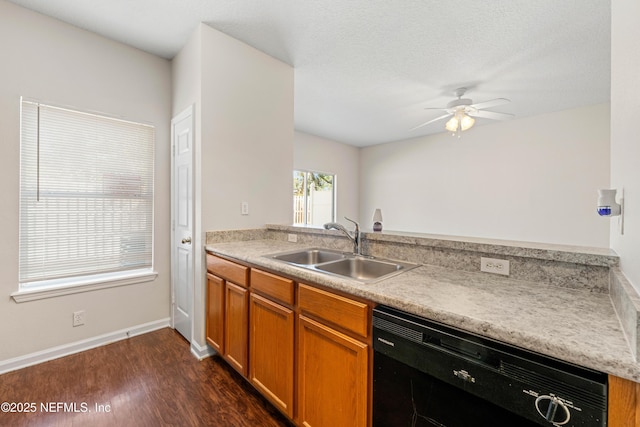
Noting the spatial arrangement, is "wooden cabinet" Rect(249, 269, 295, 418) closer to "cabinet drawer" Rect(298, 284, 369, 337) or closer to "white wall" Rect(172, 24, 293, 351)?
"cabinet drawer" Rect(298, 284, 369, 337)

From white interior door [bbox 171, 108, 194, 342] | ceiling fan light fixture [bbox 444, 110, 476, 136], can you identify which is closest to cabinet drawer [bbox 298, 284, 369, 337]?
white interior door [bbox 171, 108, 194, 342]

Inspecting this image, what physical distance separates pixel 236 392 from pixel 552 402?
1.74m

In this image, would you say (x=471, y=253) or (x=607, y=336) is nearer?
(x=607, y=336)

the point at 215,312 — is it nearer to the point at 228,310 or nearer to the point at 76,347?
the point at 228,310

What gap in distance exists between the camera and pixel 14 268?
202cm

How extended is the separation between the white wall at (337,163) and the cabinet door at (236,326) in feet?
12.1

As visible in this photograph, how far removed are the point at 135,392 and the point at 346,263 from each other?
1.61 metres

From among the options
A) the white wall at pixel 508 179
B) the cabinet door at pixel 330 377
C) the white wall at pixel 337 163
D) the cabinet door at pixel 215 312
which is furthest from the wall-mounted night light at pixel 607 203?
the white wall at pixel 337 163

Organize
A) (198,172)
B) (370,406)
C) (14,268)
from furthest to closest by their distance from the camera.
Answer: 1. (198,172)
2. (14,268)
3. (370,406)

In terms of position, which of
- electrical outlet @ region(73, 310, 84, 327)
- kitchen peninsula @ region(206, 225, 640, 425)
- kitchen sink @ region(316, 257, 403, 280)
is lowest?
electrical outlet @ region(73, 310, 84, 327)

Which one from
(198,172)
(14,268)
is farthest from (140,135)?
(14,268)

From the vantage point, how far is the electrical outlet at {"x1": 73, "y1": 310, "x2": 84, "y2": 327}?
2.25 m

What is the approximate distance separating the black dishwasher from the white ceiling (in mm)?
2168

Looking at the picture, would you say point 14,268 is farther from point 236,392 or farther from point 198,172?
point 236,392
